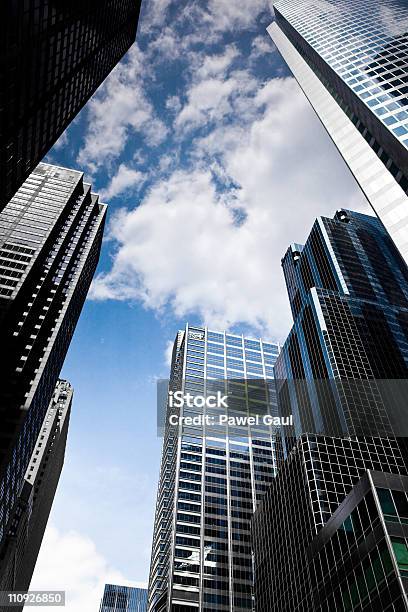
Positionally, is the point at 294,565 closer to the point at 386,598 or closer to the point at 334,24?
the point at 386,598

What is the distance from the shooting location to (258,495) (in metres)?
140

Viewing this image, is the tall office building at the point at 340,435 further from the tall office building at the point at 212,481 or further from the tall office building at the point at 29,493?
the tall office building at the point at 29,493

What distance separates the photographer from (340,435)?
94312 mm

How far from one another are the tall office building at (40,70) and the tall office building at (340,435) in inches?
2374

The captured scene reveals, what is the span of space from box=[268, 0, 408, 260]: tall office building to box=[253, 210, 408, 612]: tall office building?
3187 centimetres

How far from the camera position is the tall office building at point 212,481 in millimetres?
116000

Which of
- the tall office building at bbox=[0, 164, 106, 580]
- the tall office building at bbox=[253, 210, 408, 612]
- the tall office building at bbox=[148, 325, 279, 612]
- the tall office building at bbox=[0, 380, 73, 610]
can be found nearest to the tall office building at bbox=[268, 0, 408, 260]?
the tall office building at bbox=[253, 210, 408, 612]

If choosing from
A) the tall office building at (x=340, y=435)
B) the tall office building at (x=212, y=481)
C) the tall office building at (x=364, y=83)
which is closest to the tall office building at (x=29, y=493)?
the tall office building at (x=212, y=481)

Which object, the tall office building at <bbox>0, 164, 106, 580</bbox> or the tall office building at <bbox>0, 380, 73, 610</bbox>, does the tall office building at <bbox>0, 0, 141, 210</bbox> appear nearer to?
the tall office building at <bbox>0, 164, 106, 580</bbox>

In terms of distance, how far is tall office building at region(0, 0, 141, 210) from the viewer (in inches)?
2179

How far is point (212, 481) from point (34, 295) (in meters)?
75.2

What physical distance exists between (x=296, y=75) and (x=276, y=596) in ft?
339

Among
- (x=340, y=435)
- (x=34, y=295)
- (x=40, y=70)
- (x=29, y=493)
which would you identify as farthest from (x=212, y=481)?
(x=40, y=70)

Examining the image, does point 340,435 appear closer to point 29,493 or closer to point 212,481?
point 212,481
